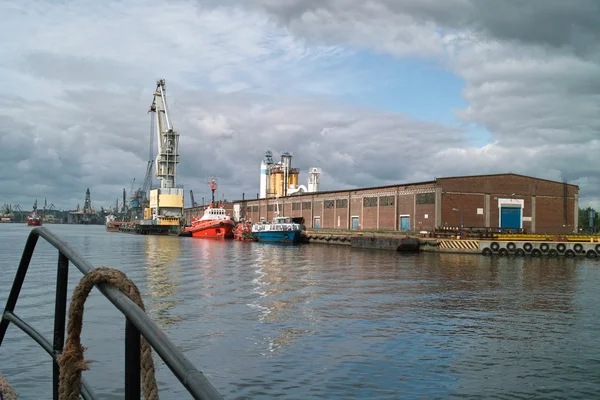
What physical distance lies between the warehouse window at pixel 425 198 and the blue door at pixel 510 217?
9.79m

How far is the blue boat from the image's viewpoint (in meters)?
76.6

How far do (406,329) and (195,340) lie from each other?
6.43 meters

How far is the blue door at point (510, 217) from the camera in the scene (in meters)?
66.8

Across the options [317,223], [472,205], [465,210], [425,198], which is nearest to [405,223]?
[425,198]

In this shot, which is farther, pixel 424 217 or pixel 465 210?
pixel 424 217

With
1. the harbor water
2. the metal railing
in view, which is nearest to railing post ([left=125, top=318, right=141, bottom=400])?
the metal railing

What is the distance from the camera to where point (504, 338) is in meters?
15.6

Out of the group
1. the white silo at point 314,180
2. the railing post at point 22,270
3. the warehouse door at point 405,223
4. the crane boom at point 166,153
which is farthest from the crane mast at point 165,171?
the railing post at point 22,270

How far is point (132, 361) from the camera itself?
2.55 metres

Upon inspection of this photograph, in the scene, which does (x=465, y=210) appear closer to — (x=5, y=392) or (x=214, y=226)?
(x=214, y=226)

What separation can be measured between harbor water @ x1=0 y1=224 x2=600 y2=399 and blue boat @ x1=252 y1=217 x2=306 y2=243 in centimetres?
4718

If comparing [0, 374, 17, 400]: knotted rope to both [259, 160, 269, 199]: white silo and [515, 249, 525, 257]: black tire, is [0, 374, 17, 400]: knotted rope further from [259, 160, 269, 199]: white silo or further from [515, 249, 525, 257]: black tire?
[259, 160, 269, 199]: white silo

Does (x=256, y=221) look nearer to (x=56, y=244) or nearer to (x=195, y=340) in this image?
(x=195, y=340)

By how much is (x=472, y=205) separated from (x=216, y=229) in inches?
1764
